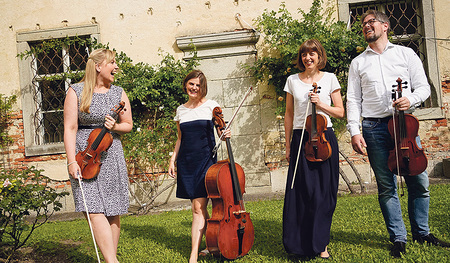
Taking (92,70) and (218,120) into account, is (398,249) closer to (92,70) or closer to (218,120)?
(218,120)

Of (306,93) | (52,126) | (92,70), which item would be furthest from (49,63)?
(306,93)

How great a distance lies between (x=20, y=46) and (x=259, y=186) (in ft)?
17.0

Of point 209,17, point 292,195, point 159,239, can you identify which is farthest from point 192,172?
point 209,17

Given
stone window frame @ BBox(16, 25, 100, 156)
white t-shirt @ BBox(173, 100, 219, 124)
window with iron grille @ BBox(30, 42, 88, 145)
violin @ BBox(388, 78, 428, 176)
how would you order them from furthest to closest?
window with iron grille @ BBox(30, 42, 88, 145), stone window frame @ BBox(16, 25, 100, 156), white t-shirt @ BBox(173, 100, 219, 124), violin @ BBox(388, 78, 428, 176)

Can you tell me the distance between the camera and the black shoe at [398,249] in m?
2.97

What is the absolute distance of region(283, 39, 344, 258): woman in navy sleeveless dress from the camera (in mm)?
3080

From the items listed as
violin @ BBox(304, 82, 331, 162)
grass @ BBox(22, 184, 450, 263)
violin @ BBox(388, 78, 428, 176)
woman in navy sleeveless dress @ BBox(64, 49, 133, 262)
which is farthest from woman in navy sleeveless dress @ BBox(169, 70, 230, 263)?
violin @ BBox(388, 78, 428, 176)

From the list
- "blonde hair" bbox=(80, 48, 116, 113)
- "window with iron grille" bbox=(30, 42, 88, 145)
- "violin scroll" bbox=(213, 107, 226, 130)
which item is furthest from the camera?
"window with iron grille" bbox=(30, 42, 88, 145)

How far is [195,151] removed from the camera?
3523mm

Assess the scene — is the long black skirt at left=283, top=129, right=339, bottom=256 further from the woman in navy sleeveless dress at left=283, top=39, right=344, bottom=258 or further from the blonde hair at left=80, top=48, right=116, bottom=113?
the blonde hair at left=80, top=48, right=116, bottom=113

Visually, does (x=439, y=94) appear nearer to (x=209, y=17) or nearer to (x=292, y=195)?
(x=209, y=17)

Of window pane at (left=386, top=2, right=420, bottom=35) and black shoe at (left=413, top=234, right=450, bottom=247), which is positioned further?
window pane at (left=386, top=2, right=420, bottom=35)

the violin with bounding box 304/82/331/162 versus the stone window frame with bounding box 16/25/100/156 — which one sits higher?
the stone window frame with bounding box 16/25/100/156

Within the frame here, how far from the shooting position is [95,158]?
2.88m
